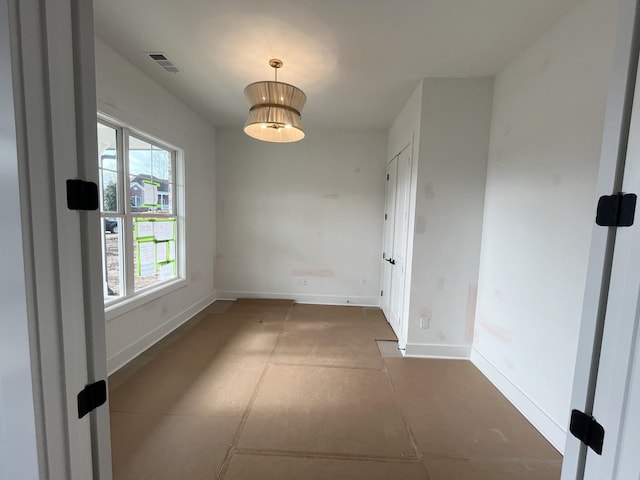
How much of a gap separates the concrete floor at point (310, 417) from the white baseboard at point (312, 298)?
4.40 feet

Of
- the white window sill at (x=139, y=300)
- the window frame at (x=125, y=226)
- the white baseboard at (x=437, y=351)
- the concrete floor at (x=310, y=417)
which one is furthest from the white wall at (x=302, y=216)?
the white baseboard at (x=437, y=351)

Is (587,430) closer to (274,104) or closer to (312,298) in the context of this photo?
(274,104)

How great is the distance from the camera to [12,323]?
0.58 metres

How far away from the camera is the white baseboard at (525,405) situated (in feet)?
5.85

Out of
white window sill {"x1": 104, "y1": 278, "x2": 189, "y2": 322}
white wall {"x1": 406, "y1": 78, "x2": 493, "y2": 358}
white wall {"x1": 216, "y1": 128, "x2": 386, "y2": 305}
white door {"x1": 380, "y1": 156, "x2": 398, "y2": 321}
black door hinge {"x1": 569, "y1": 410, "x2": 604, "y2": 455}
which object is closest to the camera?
black door hinge {"x1": 569, "y1": 410, "x2": 604, "y2": 455}

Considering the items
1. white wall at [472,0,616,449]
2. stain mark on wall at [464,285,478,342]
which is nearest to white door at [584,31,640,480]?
white wall at [472,0,616,449]

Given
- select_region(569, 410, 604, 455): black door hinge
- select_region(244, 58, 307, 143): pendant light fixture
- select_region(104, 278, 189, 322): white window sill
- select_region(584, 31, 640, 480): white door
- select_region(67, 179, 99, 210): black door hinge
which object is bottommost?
select_region(104, 278, 189, 322): white window sill

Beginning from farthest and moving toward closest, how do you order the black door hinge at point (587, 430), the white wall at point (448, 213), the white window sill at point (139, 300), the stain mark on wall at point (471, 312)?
the stain mark on wall at point (471, 312) → the white wall at point (448, 213) → the white window sill at point (139, 300) → the black door hinge at point (587, 430)

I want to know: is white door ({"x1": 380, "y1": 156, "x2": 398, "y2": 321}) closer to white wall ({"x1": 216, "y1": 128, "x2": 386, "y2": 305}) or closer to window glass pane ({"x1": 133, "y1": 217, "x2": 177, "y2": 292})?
white wall ({"x1": 216, "y1": 128, "x2": 386, "y2": 305})

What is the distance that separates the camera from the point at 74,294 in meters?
0.66

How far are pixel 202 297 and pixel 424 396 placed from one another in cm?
327

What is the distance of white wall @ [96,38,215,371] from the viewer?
2371 mm

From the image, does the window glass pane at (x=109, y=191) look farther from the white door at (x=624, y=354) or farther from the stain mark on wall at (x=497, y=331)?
the stain mark on wall at (x=497, y=331)

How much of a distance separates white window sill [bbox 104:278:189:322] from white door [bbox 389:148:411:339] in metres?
2.76
